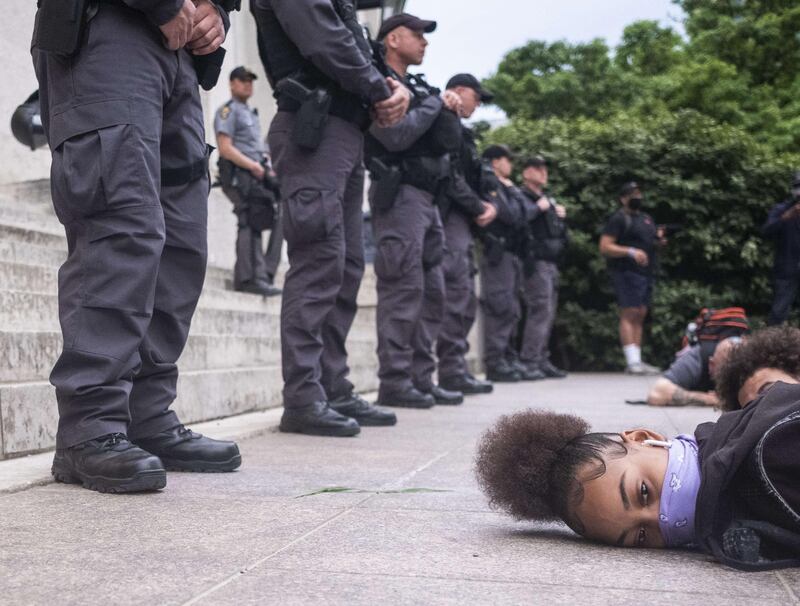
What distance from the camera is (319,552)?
7.14ft

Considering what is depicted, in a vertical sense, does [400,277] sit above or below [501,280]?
below

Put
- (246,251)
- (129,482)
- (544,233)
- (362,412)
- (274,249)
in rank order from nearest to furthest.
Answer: (129,482)
(362,412)
(246,251)
(274,249)
(544,233)

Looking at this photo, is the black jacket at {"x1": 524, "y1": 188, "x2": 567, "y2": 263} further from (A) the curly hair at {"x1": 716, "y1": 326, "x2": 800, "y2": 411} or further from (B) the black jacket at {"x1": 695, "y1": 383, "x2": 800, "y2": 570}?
(B) the black jacket at {"x1": 695, "y1": 383, "x2": 800, "y2": 570}

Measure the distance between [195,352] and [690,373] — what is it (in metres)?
3.31

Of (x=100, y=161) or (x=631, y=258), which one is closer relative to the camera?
(x=100, y=161)

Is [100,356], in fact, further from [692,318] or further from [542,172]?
[692,318]

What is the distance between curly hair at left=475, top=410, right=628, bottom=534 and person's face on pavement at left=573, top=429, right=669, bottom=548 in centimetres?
2

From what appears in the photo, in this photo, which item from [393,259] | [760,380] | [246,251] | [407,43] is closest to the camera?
[760,380]

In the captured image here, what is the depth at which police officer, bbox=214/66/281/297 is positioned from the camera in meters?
7.68

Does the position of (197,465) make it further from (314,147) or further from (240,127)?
(240,127)

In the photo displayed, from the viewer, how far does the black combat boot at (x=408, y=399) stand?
A: 6.26m

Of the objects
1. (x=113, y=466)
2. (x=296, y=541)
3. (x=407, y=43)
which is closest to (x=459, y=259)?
(x=407, y=43)

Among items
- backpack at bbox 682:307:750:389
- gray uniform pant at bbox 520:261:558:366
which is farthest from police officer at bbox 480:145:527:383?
backpack at bbox 682:307:750:389

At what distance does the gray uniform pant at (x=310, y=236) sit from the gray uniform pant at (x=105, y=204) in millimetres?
1421
